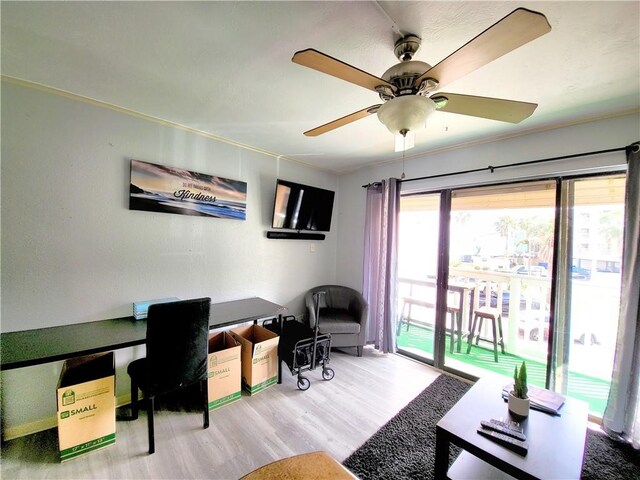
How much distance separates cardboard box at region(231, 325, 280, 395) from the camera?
2311 millimetres

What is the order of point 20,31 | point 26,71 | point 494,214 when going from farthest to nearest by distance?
point 494,214 → point 26,71 → point 20,31

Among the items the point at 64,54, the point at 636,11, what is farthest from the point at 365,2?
the point at 64,54

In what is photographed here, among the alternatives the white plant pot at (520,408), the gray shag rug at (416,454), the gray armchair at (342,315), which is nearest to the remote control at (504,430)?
the white plant pot at (520,408)

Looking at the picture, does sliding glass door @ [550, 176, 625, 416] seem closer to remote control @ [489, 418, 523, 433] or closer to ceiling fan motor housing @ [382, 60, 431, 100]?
remote control @ [489, 418, 523, 433]

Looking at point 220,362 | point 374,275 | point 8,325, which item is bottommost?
point 220,362

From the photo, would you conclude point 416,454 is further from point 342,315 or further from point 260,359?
point 342,315

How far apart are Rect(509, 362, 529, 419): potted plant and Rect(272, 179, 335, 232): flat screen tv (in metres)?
A: 2.48

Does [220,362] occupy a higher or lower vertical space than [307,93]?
lower

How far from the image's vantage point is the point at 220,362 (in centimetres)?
211

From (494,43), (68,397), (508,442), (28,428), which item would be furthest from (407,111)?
(28,428)

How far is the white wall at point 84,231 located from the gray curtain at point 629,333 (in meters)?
3.33

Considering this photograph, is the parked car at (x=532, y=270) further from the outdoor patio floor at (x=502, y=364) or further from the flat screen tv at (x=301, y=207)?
the flat screen tv at (x=301, y=207)

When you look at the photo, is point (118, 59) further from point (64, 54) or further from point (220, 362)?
point (220, 362)

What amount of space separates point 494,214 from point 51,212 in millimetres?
3825
